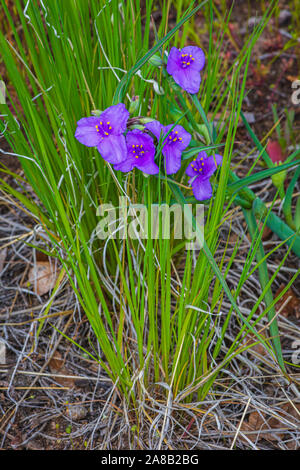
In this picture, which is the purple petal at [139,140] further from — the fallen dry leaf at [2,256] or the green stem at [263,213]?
the fallen dry leaf at [2,256]

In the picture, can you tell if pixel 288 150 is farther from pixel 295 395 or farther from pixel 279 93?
pixel 295 395

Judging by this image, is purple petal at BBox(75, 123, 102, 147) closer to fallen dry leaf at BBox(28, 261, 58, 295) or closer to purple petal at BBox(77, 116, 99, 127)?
purple petal at BBox(77, 116, 99, 127)

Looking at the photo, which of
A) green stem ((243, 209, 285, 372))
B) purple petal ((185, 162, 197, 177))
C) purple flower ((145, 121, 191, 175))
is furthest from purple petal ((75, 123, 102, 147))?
green stem ((243, 209, 285, 372))

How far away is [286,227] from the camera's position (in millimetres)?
1145

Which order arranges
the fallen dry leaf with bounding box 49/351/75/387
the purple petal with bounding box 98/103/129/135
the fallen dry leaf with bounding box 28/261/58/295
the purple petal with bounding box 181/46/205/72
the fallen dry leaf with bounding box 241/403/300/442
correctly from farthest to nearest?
the fallen dry leaf with bounding box 28/261/58/295, the fallen dry leaf with bounding box 49/351/75/387, the fallen dry leaf with bounding box 241/403/300/442, the purple petal with bounding box 181/46/205/72, the purple petal with bounding box 98/103/129/135

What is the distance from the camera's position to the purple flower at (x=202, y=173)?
3.19ft

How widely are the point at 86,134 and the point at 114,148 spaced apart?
0.06 m

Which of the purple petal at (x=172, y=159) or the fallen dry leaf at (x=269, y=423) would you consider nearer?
the purple petal at (x=172, y=159)

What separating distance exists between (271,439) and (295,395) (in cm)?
12

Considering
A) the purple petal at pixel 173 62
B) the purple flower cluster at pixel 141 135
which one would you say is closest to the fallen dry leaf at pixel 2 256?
the purple flower cluster at pixel 141 135

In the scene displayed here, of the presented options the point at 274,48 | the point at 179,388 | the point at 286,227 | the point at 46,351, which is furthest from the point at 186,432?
the point at 274,48

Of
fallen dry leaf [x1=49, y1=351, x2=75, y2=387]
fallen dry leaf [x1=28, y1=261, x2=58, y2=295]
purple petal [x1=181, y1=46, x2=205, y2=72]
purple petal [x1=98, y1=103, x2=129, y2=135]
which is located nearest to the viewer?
purple petal [x1=98, y1=103, x2=129, y2=135]

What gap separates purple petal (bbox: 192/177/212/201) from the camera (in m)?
0.97

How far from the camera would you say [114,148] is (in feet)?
2.68
